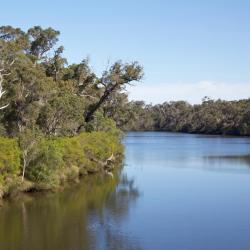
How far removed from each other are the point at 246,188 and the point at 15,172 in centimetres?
2071

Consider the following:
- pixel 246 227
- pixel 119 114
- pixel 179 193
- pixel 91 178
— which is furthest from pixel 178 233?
pixel 119 114

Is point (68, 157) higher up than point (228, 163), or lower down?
higher up

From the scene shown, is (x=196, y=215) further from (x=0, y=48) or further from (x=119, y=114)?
(x=119, y=114)

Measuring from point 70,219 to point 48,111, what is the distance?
24484 millimetres

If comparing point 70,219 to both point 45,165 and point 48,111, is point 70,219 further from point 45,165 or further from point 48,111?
point 48,111

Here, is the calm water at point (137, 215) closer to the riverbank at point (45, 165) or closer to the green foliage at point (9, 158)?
the riverbank at point (45, 165)

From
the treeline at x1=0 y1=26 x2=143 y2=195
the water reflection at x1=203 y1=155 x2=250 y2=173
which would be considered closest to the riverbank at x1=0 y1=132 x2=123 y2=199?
the treeline at x1=0 y1=26 x2=143 y2=195

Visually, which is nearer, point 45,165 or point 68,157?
point 45,165

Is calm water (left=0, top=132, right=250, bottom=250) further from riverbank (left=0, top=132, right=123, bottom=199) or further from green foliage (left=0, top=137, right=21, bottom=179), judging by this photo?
green foliage (left=0, top=137, right=21, bottom=179)

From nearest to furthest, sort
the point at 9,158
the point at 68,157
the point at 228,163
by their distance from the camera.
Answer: the point at 9,158
the point at 68,157
the point at 228,163

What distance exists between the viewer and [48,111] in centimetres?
5622

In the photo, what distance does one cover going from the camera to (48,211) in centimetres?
3641

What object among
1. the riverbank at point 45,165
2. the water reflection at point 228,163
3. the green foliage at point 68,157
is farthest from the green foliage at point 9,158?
the water reflection at point 228,163

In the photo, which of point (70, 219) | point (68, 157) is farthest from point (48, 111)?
point (70, 219)
